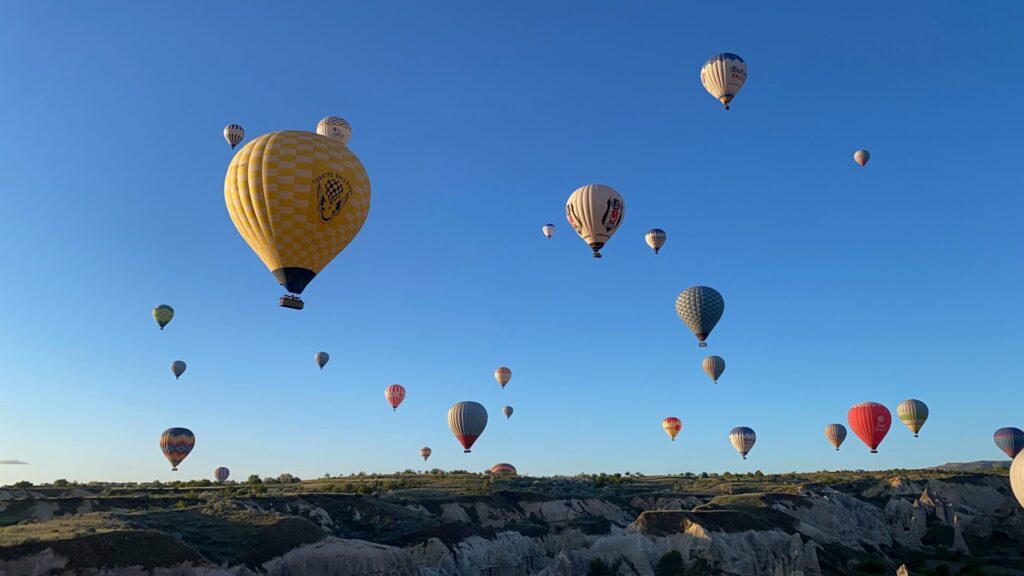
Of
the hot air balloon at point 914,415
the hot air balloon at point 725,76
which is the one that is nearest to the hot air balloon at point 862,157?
the hot air balloon at point 725,76

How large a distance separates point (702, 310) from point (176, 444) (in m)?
57.0

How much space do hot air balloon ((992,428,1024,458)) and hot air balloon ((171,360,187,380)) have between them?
12126 cm

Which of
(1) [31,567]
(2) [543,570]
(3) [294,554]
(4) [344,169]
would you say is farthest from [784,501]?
(1) [31,567]

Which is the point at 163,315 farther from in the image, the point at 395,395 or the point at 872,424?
the point at 872,424

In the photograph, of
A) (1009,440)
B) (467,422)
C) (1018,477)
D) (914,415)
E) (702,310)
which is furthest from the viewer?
(1009,440)

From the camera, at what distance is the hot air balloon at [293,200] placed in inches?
1451

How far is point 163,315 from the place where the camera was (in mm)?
78062

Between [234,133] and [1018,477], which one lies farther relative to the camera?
[234,133]

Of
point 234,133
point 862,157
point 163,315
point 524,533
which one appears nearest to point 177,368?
point 163,315

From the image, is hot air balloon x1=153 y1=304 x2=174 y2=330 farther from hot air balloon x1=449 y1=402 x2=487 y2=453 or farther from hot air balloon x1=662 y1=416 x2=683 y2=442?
hot air balloon x1=662 y1=416 x2=683 y2=442

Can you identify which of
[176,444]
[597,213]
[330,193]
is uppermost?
[597,213]

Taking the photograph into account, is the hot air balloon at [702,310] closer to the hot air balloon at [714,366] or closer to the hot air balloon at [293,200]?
the hot air balloon at [714,366]

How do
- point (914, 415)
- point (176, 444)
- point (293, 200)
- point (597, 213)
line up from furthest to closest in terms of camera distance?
point (914, 415) → point (176, 444) → point (597, 213) → point (293, 200)

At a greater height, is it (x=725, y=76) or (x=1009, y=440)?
(x=725, y=76)
